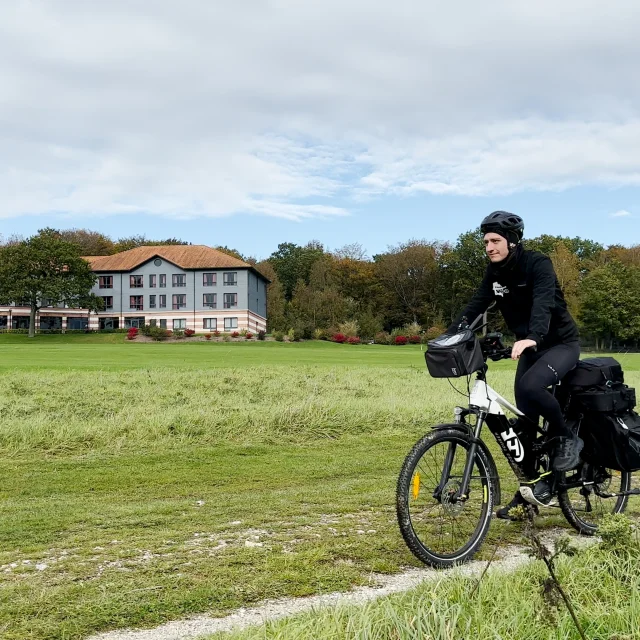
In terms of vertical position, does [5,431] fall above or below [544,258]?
below

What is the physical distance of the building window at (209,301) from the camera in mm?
89312

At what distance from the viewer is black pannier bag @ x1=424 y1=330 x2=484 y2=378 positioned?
473cm

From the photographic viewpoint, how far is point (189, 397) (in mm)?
13109

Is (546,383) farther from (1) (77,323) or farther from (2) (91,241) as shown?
(2) (91,241)

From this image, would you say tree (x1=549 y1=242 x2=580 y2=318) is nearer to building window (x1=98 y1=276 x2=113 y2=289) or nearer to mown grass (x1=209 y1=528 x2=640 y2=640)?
building window (x1=98 y1=276 x2=113 y2=289)

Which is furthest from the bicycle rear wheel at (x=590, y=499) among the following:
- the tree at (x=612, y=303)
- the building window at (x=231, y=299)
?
the building window at (x=231, y=299)

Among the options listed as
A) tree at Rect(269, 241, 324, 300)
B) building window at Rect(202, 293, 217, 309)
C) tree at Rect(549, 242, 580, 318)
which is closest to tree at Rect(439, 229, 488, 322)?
tree at Rect(549, 242, 580, 318)

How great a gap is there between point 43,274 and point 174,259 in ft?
55.9

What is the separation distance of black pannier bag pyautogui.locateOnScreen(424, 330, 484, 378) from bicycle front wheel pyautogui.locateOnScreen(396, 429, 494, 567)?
1.40 feet

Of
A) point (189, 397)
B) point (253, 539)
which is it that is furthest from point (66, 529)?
point (189, 397)

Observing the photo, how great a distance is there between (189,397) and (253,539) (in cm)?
819

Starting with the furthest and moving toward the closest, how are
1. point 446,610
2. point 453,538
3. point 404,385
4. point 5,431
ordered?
1. point 404,385
2. point 5,431
3. point 453,538
4. point 446,610

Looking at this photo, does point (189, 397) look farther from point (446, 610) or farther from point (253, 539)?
point (446, 610)

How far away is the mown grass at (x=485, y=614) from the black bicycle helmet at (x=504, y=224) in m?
2.47
